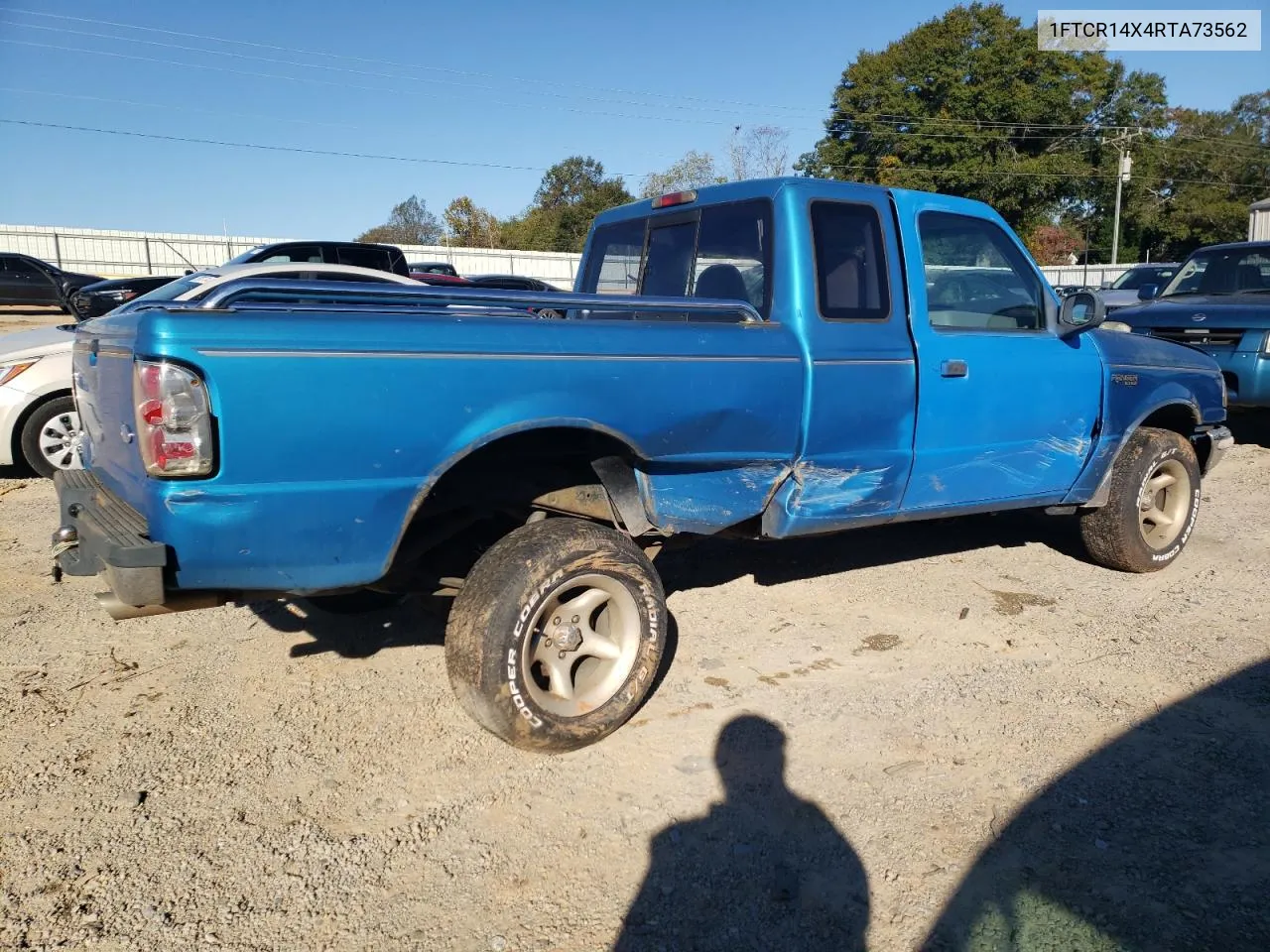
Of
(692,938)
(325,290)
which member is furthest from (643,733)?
(325,290)

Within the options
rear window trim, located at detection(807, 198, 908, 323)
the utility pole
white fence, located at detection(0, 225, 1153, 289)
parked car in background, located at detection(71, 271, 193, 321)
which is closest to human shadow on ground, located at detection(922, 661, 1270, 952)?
rear window trim, located at detection(807, 198, 908, 323)

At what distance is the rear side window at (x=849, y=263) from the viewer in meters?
3.88

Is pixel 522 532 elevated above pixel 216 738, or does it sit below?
above

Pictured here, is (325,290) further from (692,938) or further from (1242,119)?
(1242,119)

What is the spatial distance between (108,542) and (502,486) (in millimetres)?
1305

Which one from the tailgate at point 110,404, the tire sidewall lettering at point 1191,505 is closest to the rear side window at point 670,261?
the tailgate at point 110,404

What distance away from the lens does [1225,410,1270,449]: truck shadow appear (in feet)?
31.2

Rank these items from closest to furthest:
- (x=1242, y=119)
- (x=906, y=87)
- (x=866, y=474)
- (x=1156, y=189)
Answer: (x=866, y=474)
(x=906, y=87)
(x=1156, y=189)
(x=1242, y=119)

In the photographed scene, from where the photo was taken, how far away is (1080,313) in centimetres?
461

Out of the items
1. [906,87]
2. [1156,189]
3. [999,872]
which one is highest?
[906,87]

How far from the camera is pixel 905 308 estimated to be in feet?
13.4

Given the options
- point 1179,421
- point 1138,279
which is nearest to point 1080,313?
point 1179,421

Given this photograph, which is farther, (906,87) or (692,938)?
(906,87)

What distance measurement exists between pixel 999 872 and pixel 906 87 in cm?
5065
